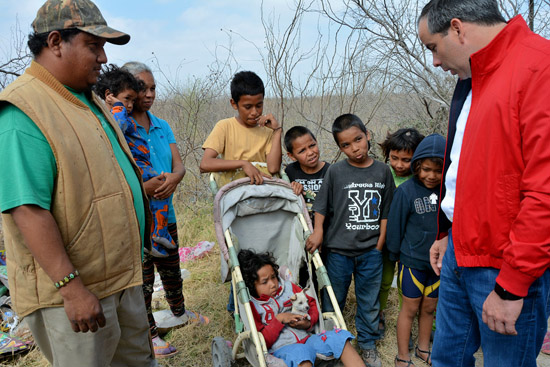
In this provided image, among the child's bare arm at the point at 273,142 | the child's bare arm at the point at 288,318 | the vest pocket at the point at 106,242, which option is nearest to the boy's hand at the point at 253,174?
the child's bare arm at the point at 273,142

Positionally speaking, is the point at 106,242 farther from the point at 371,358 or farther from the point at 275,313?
the point at 371,358

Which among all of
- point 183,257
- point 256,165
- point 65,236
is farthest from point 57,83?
point 183,257

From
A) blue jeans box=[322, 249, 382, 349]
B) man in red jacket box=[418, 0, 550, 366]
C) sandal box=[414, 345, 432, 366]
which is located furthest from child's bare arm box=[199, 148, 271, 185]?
sandal box=[414, 345, 432, 366]

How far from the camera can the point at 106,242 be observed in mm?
1783

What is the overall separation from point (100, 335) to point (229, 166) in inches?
67.6

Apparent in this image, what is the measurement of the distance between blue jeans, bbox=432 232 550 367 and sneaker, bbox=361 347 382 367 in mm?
1077

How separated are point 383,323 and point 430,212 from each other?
1.30 meters

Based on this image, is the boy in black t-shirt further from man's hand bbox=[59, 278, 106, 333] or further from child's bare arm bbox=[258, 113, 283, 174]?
man's hand bbox=[59, 278, 106, 333]

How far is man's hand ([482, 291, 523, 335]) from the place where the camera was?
1.47 m

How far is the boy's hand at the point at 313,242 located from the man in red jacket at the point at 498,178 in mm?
1277

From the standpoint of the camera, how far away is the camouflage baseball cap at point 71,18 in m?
1.67

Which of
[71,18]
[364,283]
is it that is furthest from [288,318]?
[71,18]

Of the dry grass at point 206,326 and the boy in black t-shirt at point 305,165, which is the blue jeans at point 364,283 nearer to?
the dry grass at point 206,326

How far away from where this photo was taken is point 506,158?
1.49m
